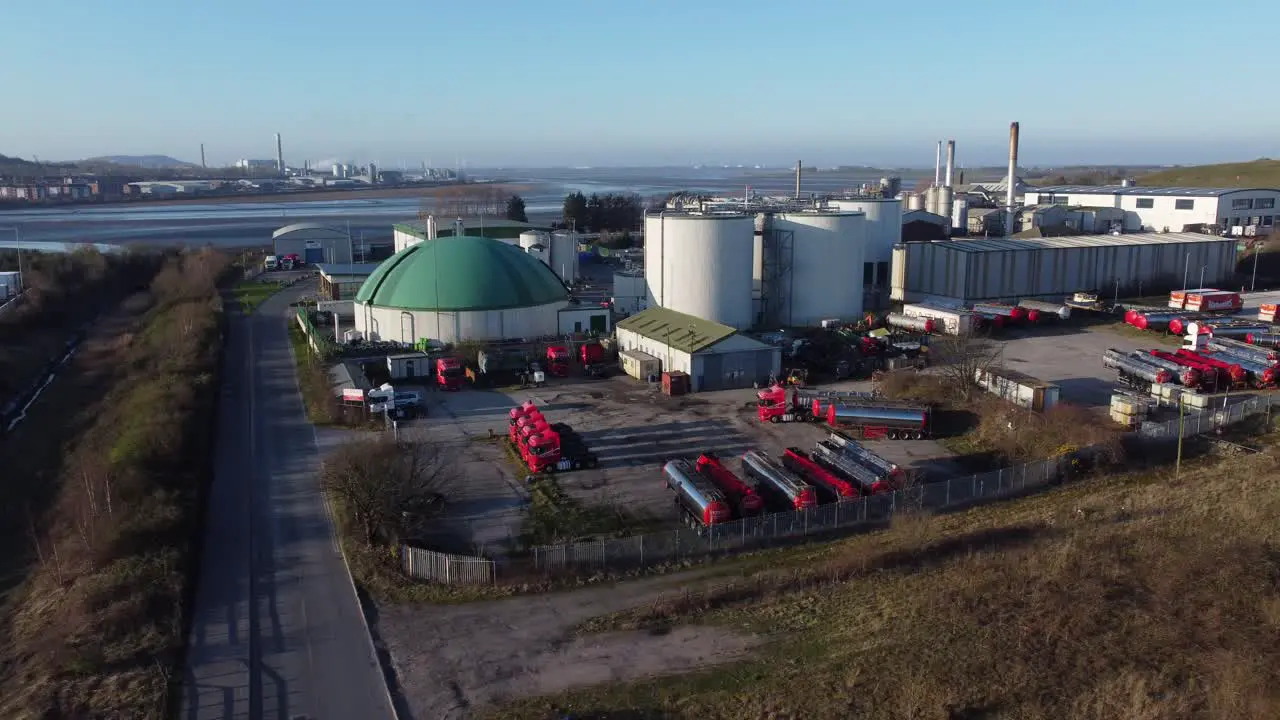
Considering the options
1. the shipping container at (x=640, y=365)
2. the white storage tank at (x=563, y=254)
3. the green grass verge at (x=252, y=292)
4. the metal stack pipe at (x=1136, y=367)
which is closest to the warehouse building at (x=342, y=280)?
the green grass verge at (x=252, y=292)

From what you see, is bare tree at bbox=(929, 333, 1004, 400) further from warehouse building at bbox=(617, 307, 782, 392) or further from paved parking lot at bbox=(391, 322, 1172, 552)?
warehouse building at bbox=(617, 307, 782, 392)

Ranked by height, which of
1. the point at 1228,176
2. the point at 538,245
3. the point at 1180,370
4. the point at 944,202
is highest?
the point at 1228,176

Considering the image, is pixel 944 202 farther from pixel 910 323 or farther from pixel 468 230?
pixel 468 230

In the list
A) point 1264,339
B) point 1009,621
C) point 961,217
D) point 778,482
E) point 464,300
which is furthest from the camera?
point 961,217

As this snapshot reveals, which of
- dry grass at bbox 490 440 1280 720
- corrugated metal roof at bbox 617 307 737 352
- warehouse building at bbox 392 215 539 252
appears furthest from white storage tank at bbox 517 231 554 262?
dry grass at bbox 490 440 1280 720

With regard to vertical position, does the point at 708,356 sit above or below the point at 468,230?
below

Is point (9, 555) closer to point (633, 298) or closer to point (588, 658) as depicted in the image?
point (588, 658)

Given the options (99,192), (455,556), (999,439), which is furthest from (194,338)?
(99,192)

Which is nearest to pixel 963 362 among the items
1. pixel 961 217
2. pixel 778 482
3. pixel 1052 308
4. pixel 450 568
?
pixel 778 482
